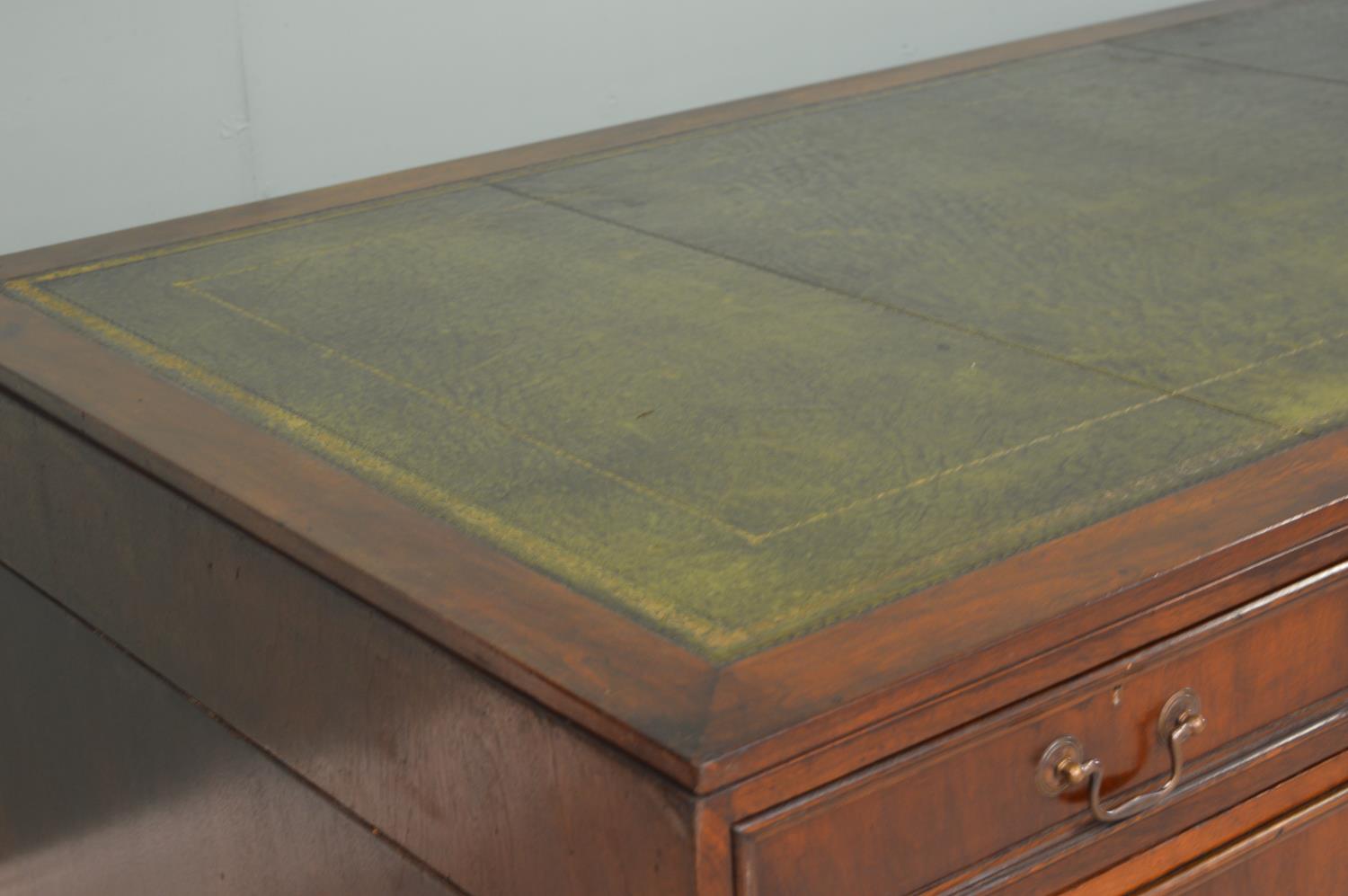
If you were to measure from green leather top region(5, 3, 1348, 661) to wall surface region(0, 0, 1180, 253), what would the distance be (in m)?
0.24

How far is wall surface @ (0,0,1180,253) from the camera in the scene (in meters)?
1.81

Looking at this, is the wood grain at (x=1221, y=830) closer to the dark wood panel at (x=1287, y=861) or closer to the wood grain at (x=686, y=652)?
the dark wood panel at (x=1287, y=861)

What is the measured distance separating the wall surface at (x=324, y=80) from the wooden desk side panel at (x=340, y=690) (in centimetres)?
51

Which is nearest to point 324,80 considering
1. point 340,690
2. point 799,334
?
point 799,334

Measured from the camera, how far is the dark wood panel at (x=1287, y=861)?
1.22m

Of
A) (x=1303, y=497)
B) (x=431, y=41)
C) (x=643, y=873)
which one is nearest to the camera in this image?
(x=643, y=873)

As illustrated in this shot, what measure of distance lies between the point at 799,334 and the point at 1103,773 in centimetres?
46

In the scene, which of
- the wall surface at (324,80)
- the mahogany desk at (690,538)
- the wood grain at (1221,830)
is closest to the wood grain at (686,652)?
the mahogany desk at (690,538)

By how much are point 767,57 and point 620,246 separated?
2.68 ft

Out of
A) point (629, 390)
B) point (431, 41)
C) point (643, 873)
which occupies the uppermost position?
point (431, 41)

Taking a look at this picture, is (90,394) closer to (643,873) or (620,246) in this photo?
(620,246)

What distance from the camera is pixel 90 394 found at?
132cm

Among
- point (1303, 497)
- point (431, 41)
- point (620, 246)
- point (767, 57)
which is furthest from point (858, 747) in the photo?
point (767, 57)

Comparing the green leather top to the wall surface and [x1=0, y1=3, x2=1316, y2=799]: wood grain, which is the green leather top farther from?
the wall surface
